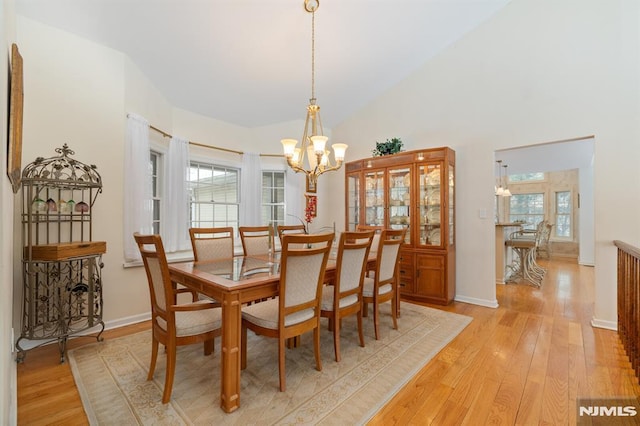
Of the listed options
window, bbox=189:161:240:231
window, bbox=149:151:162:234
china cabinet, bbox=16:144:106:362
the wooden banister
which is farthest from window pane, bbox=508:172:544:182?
china cabinet, bbox=16:144:106:362

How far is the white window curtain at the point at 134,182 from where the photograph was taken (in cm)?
295

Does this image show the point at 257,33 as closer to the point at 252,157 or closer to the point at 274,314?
the point at 252,157

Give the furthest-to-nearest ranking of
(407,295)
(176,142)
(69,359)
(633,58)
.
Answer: (407,295)
(176,142)
(633,58)
(69,359)

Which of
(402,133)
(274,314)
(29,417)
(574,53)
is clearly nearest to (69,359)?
(29,417)

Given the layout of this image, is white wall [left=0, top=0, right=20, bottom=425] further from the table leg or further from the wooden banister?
the wooden banister

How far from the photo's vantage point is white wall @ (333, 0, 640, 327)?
2871 mm

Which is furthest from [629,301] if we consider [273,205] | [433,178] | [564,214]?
[564,214]

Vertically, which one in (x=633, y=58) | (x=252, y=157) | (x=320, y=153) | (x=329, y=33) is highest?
(x=329, y=33)

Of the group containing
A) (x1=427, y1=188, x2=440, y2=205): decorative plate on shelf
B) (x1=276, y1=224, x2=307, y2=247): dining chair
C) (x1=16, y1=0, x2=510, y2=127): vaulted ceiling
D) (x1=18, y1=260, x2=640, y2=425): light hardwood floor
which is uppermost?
(x1=16, y1=0, x2=510, y2=127): vaulted ceiling

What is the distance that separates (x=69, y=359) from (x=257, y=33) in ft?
11.2

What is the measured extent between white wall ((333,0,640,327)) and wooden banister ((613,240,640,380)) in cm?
36

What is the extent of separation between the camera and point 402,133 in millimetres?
4473

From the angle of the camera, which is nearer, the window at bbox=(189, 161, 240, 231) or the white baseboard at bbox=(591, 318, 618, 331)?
the white baseboard at bbox=(591, 318, 618, 331)

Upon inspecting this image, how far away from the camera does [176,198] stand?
370 cm
